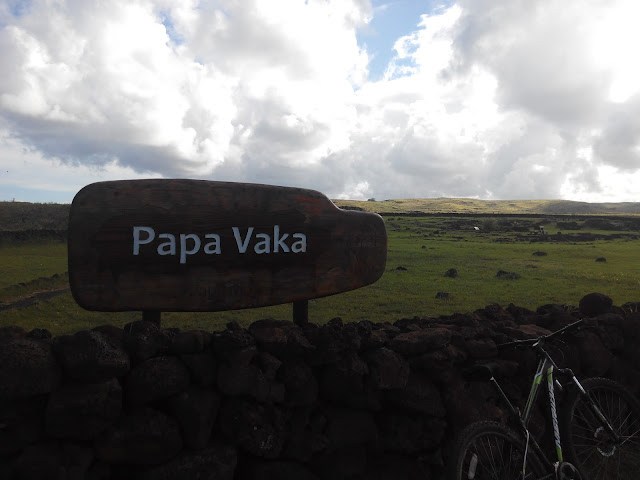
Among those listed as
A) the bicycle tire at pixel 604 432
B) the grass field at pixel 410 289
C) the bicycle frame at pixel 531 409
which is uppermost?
the bicycle frame at pixel 531 409

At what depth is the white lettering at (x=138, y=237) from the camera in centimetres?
327

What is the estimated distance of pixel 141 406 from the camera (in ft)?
9.66

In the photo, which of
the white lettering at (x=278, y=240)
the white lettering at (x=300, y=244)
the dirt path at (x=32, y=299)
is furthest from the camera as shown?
the dirt path at (x=32, y=299)

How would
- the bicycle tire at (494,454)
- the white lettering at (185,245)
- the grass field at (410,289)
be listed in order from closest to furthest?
1. the bicycle tire at (494,454)
2. the white lettering at (185,245)
3. the grass field at (410,289)

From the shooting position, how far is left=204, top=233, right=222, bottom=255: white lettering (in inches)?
135

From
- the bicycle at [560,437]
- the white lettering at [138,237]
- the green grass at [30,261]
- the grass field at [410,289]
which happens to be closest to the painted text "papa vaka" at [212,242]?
the white lettering at [138,237]

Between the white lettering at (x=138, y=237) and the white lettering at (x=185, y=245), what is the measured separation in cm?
21

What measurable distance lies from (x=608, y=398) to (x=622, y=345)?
5.31 ft

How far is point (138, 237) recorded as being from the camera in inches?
129

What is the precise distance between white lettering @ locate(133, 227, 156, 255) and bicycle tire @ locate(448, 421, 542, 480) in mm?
2661

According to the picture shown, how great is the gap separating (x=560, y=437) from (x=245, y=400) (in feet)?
9.01

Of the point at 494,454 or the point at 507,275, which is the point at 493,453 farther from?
the point at 507,275

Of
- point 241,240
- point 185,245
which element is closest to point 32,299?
point 185,245

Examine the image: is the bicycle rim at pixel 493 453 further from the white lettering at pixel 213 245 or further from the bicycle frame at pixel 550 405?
the white lettering at pixel 213 245
